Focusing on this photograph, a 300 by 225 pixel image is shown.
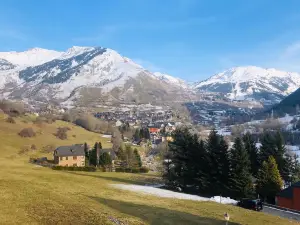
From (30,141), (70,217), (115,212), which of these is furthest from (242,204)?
(30,141)

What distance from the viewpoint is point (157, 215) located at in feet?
115

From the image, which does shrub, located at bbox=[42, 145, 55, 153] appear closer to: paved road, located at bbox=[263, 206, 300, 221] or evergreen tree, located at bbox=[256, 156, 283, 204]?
evergreen tree, located at bbox=[256, 156, 283, 204]

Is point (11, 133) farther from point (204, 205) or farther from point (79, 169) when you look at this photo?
point (204, 205)

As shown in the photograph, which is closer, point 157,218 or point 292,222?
point 157,218

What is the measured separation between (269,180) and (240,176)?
6.00 meters

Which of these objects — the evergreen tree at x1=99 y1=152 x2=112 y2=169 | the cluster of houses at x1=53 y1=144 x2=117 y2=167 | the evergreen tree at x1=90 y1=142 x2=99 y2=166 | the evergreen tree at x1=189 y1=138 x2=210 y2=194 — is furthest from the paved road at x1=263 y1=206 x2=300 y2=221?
the cluster of houses at x1=53 y1=144 x2=117 y2=167

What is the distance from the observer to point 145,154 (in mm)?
173125

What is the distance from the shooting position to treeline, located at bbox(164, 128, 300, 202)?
54.2 meters

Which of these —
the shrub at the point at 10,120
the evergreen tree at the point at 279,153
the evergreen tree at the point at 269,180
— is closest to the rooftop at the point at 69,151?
the shrub at the point at 10,120

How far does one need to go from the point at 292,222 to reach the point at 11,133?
115054mm

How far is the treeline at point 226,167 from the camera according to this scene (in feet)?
178

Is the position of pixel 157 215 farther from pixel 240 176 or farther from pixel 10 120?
pixel 10 120

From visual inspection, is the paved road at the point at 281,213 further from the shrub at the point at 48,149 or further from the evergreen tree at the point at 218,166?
the shrub at the point at 48,149

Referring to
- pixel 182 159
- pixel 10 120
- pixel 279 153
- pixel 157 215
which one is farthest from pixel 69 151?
pixel 157 215
